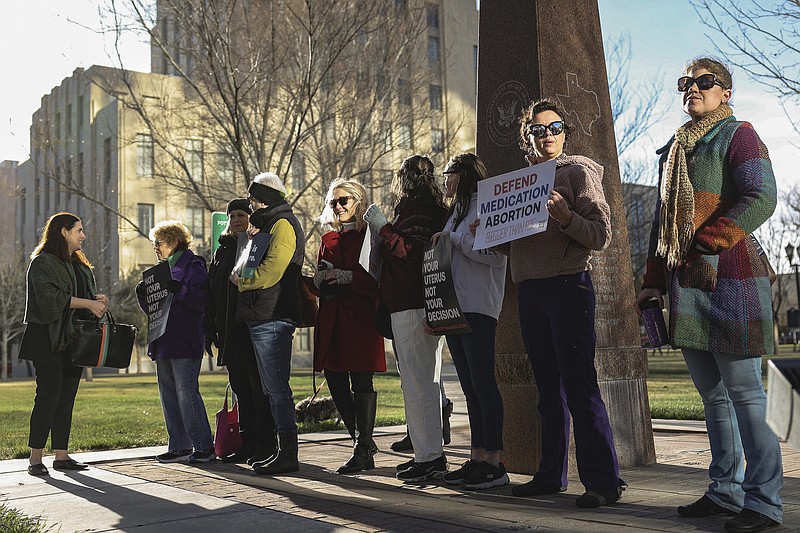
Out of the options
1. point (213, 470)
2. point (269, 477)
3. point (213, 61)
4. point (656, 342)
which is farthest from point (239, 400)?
point (213, 61)

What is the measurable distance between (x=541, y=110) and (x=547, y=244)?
0.82m

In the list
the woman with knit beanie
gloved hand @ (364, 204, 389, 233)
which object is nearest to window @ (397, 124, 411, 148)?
the woman with knit beanie

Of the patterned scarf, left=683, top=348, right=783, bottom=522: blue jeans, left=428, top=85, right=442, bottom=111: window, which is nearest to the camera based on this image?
left=683, top=348, right=783, bottom=522: blue jeans

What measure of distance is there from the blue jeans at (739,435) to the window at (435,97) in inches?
753

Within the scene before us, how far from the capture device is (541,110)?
5.40 m

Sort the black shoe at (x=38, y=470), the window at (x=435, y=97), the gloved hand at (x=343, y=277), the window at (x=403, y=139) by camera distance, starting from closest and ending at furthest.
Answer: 1. the gloved hand at (x=343, y=277)
2. the black shoe at (x=38, y=470)
3. the window at (x=403, y=139)
4. the window at (x=435, y=97)

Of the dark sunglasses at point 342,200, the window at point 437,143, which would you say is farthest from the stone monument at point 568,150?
the window at point 437,143

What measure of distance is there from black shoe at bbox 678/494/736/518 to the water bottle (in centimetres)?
82

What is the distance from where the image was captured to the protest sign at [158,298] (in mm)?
8078

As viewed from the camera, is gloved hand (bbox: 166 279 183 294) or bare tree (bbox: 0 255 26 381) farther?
bare tree (bbox: 0 255 26 381)

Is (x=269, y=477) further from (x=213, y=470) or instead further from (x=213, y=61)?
(x=213, y=61)

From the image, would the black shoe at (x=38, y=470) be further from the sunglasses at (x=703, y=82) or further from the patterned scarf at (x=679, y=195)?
the sunglasses at (x=703, y=82)

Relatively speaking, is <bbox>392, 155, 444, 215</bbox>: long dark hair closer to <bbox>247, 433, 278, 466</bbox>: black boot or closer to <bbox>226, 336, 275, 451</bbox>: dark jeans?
<bbox>226, 336, 275, 451</bbox>: dark jeans

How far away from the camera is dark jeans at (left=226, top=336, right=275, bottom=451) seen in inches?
297
